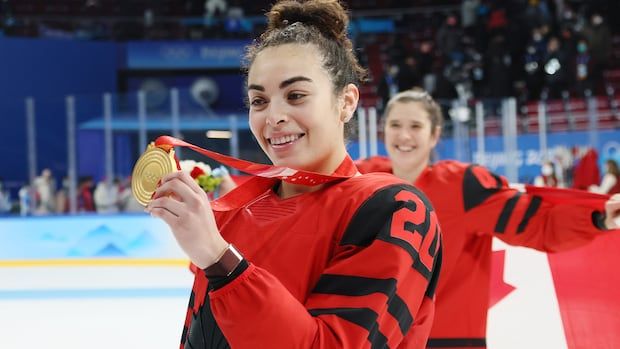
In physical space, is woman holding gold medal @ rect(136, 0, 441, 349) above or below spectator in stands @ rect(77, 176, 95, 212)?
above

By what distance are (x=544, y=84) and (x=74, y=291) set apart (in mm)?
7529

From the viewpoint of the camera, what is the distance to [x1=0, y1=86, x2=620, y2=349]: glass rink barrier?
16.3ft

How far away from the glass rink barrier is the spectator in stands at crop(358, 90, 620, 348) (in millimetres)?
A: 2202

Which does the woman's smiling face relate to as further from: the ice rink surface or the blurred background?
the ice rink surface

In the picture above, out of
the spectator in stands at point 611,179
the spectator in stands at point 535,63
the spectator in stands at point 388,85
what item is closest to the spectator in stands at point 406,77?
the spectator in stands at point 388,85

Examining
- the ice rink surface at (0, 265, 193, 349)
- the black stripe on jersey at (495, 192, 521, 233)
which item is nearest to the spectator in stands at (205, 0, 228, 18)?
the ice rink surface at (0, 265, 193, 349)

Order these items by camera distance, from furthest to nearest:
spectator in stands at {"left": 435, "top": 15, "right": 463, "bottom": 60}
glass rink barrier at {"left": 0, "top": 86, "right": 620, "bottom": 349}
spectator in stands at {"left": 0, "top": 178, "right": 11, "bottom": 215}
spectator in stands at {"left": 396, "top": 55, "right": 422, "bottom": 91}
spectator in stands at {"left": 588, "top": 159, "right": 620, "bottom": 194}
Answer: spectator in stands at {"left": 435, "top": 15, "right": 463, "bottom": 60} → spectator in stands at {"left": 396, "top": 55, "right": 422, "bottom": 91} → spectator in stands at {"left": 0, "top": 178, "right": 11, "bottom": 215} → spectator in stands at {"left": 588, "top": 159, "right": 620, "bottom": 194} → glass rink barrier at {"left": 0, "top": 86, "right": 620, "bottom": 349}

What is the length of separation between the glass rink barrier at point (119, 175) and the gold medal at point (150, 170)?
3285 mm

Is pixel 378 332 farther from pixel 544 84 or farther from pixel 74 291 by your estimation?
pixel 544 84

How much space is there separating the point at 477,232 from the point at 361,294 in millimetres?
1491

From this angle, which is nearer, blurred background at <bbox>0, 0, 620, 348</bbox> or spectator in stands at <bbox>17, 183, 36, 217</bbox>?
blurred background at <bbox>0, 0, 620, 348</bbox>

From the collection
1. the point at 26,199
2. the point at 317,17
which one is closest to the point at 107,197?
the point at 26,199

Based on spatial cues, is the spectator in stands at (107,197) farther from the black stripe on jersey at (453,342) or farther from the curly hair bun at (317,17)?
the curly hair bun at (317,17)

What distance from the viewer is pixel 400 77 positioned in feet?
37.1
